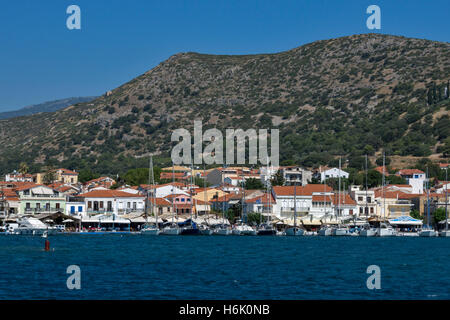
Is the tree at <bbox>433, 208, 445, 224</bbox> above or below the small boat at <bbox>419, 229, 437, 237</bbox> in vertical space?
above

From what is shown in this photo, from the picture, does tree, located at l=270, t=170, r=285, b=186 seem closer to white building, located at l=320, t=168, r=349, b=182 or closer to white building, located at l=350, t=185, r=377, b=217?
white building, located at l=320, t=168, r=349, b=182

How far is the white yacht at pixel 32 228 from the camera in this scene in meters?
99.6

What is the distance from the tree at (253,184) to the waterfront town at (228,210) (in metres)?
8.63

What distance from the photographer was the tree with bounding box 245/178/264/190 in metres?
141

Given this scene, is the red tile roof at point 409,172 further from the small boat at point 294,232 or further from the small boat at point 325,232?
the small boat at point 294,232

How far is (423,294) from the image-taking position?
134 feet

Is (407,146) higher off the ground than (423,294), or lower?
higher

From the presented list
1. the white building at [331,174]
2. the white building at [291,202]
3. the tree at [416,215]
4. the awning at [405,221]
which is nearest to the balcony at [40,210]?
the white building at [291,202]

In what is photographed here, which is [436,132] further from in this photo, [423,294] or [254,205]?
[423,294]

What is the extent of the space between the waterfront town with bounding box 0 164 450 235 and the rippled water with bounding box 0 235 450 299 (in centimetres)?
2676

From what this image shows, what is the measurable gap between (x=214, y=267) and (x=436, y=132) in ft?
427

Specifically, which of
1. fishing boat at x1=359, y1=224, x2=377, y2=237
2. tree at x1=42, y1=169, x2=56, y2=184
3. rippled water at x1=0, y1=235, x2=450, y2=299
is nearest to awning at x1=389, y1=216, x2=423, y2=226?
fishing boat at x1=359, y1=224, x2=377, y2=237

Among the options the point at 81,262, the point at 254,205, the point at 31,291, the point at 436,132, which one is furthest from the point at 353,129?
the point at 31,291
